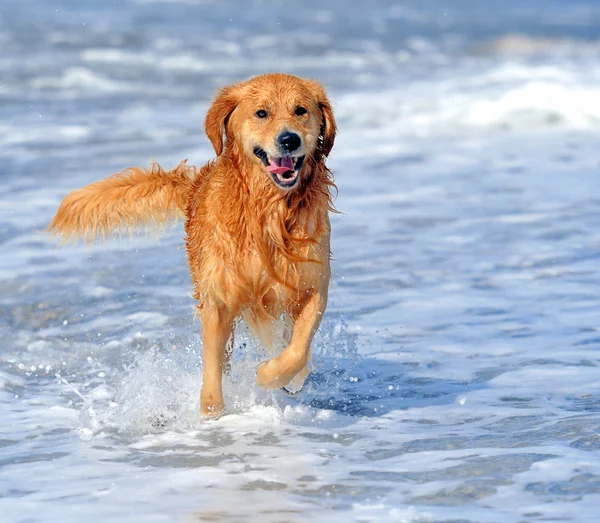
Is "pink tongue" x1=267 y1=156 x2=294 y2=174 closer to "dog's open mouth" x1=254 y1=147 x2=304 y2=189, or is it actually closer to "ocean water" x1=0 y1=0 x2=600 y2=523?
"dog's open mouth" x1=254 y1=147 x2=304 y2=189

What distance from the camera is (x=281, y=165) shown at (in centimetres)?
479

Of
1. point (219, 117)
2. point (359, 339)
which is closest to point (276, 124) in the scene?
point (219, 117)

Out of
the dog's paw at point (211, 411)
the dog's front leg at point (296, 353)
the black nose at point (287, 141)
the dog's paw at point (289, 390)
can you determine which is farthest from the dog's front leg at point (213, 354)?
the black nose at point (287, 141)

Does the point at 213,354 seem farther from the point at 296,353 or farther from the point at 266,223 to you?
the point at 266,223

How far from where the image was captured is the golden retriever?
482 centimetres

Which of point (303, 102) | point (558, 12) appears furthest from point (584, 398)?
point (558, 12)

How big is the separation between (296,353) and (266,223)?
0.60 meters

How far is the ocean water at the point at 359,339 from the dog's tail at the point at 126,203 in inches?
9.9

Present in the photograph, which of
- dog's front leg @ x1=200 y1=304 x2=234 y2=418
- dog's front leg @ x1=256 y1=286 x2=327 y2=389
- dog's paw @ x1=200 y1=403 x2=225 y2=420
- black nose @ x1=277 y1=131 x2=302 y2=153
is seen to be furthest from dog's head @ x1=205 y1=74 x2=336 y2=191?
dog's paw @ x1=200 y1=403 x2=225 y2=420

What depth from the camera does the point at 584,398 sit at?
5059 millimetres

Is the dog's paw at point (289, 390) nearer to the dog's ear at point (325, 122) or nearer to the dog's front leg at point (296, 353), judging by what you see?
the dog's front leg at point (296, 353)

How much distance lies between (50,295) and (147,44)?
55.2 ft

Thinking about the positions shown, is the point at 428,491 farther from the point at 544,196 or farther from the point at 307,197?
the point at 544,196

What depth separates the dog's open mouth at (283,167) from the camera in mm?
4754
